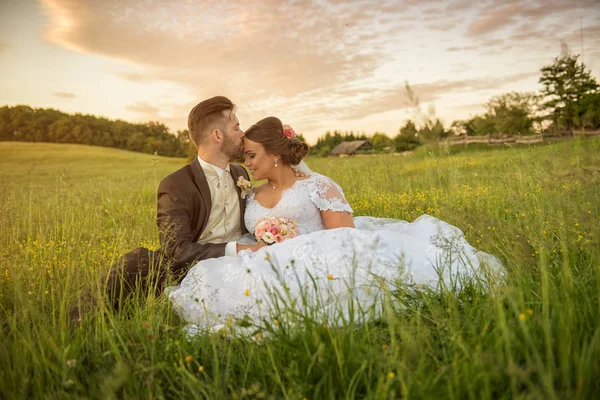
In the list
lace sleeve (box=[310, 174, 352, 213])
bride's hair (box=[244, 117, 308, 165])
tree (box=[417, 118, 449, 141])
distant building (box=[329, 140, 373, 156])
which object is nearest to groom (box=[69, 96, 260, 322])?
bride's hair (box=[244, 117, 308, 165])

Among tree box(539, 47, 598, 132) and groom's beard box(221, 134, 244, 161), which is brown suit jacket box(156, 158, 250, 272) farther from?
tree box(539, 47, 598, 132)

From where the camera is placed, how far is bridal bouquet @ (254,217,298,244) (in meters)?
4.06

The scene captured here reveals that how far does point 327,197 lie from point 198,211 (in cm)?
141

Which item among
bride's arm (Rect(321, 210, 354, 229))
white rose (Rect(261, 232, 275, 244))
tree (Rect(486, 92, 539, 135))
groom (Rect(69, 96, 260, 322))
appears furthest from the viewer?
tree (Rect(486, 92, 539, 135))

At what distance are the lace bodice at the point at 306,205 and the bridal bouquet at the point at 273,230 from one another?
34 centimetres

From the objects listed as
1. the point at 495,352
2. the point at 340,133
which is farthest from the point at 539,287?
the point at 340,133

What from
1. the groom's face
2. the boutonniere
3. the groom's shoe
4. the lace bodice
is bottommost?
the groom's shoe

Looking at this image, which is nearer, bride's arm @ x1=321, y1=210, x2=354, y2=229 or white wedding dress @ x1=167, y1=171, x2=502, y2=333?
white wedding dress @ x1=167, y1=171, x2=502, y2=333

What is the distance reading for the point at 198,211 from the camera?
439 centimetres

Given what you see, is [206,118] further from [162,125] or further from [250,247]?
[162,125]

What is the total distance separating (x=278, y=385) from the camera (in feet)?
7.00

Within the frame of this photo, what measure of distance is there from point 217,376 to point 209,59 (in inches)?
257

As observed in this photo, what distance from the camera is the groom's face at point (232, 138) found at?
4.73 m

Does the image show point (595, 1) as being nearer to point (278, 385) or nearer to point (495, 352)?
point (495, 352)
